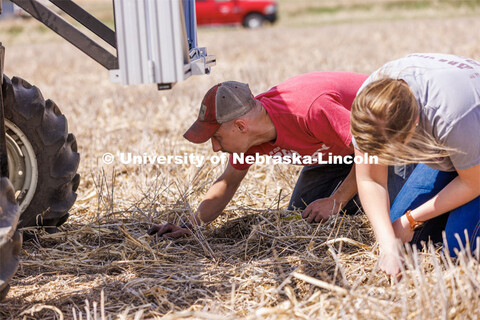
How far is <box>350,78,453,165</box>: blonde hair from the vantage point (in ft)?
8.22

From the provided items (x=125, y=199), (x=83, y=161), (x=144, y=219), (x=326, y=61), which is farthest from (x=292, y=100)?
(x=326, y=61)

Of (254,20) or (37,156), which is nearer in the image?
(37,156)

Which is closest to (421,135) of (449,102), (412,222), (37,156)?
(449,102)

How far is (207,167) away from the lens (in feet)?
14.5

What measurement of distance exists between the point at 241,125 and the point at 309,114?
0.33 meters

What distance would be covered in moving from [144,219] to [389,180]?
1404 mm

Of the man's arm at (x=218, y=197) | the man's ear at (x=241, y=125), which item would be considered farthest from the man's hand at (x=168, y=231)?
the man's ear at (x=241, y=125)

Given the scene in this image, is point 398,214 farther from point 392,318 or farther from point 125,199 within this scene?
point 125,199

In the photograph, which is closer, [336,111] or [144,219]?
[336,111]

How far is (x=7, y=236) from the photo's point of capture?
2.27 m

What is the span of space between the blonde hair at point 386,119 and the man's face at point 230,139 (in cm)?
75

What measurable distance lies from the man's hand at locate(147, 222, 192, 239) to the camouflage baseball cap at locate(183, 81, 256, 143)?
0.50m

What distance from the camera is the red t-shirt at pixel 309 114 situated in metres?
3.21

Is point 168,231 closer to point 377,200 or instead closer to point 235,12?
point 377,200
